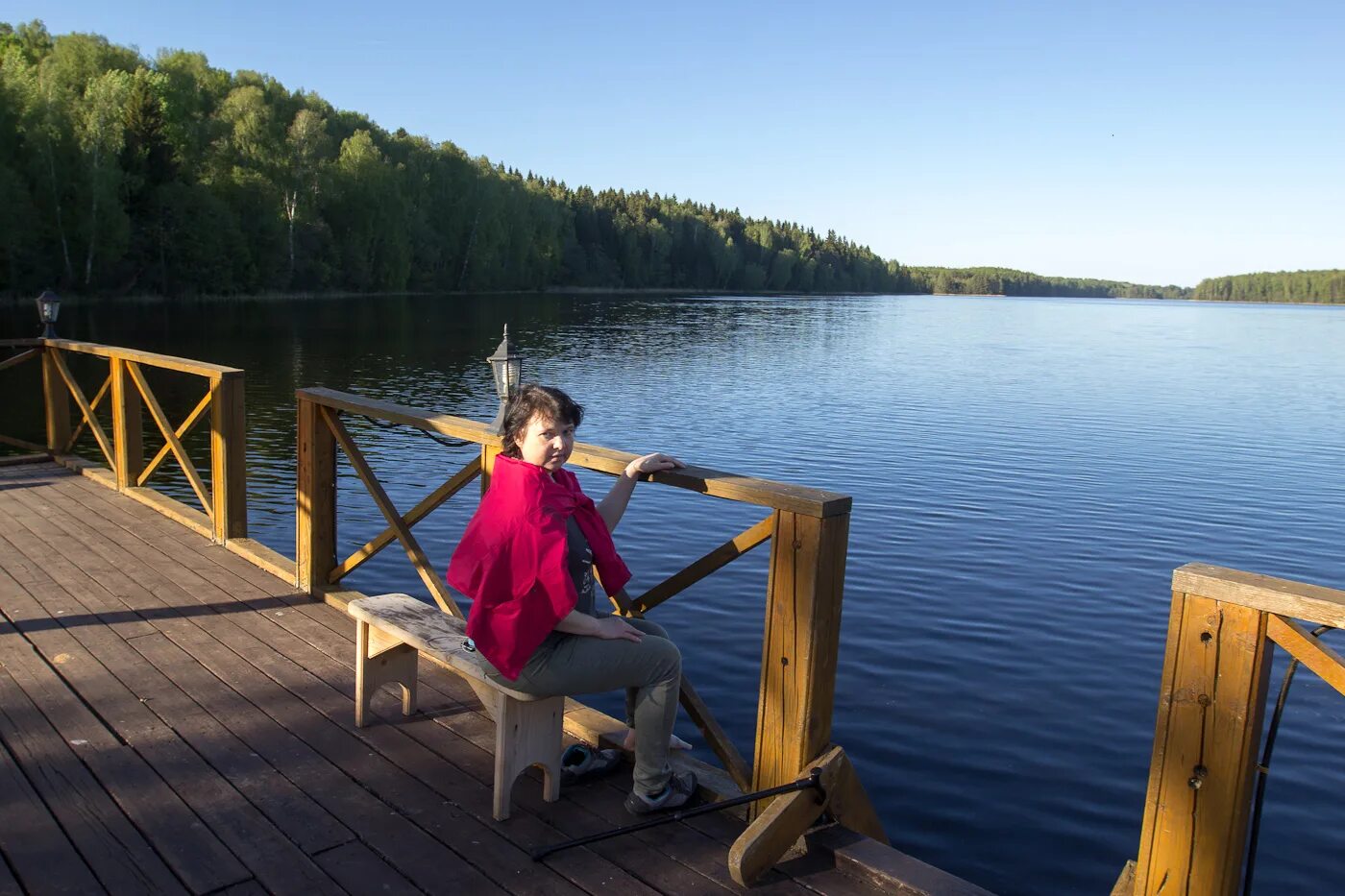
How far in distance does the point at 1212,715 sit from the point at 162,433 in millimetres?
7167

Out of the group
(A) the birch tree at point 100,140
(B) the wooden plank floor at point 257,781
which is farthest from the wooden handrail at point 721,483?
(A) the birch tree at point 100,140

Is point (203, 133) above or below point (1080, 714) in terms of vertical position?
above

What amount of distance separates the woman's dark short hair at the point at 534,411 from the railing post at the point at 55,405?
22.9 ft

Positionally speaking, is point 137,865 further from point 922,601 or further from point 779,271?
point 779,271

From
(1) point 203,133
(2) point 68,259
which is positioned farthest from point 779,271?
(2) point 68,259

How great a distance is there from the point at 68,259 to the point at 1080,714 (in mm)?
41877

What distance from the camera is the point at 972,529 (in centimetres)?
1085

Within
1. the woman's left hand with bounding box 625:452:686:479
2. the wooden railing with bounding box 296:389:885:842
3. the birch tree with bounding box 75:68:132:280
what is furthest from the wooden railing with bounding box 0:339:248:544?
the birch tree with bounding box 75:68:132:280

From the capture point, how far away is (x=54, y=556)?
575 centimetres

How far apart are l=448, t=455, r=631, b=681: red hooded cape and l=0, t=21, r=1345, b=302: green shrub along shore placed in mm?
38168

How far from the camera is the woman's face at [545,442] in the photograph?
2.99 meters

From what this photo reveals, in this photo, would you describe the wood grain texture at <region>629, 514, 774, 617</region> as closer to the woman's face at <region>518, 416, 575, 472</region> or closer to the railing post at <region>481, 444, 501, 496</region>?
the woman's face at <region>518, 416, 575, 472</region>

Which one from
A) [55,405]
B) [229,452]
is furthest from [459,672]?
[55,405]

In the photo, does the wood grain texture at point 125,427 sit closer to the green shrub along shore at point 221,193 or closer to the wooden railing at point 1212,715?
the wooden railing at point 1212,715
